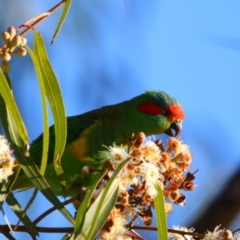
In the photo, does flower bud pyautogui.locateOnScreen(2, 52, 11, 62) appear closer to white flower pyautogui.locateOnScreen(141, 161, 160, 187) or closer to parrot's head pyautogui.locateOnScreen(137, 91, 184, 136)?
white flower pyautogui.locateOnScreen(141, 161, 160, 187)

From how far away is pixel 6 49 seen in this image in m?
1.46

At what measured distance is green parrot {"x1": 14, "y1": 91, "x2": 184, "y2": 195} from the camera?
2.64 m

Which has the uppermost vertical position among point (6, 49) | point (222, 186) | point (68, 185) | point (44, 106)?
point (6, 49)

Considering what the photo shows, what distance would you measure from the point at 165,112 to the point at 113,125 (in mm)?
233

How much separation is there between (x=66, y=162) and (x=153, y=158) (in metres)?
0.96

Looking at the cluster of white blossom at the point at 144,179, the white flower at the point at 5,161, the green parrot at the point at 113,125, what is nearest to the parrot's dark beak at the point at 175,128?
the green parrot at the point at 113,125

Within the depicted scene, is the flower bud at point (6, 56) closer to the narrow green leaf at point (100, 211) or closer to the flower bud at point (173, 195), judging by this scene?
the narrow green leaf at point (100, 211)

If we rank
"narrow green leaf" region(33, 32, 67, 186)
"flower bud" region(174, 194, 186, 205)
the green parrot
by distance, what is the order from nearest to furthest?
"narrow green leaf" region(33, 32, 67, 186) → "flower bud" region(174, 194, 186, 205) → the green parrot

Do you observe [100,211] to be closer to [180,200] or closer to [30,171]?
[30,171]

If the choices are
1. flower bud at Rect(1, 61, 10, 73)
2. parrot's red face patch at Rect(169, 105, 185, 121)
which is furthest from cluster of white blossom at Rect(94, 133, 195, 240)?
parrot's red face patch at Rect(169, 105, 185, 121)

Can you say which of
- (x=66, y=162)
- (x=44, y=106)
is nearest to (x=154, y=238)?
(x=66, y=162)

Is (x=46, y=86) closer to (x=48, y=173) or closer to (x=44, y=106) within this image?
(x=44, y=106)

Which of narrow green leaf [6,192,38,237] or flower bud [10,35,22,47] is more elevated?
flower bud [10,35,22,47]

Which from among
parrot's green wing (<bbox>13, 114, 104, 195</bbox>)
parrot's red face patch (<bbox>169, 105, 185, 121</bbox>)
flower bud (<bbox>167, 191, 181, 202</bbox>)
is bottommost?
parrot's green wing (<bbox>13, 114, 104, 195</bbox>)
